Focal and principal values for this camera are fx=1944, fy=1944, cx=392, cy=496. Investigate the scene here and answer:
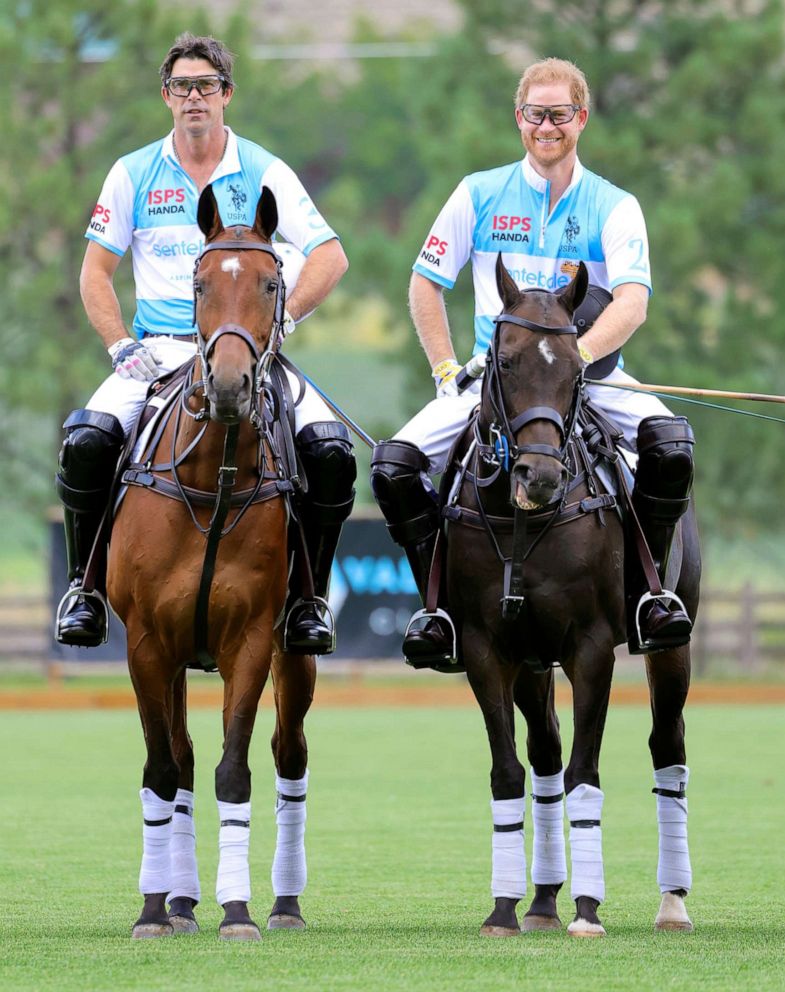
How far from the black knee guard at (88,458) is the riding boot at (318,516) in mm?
725

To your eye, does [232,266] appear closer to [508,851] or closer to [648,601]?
[648,601]

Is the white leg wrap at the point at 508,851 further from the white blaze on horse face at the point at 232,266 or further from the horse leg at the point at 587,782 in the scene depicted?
the white blaze on horse face at the point at 232,266


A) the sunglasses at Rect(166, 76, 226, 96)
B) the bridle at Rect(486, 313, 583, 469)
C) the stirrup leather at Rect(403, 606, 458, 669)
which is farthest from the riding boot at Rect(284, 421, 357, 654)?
the sunglasses at Rect(166, 76, 226, 96)

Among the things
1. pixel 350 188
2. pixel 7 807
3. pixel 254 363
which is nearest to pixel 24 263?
pixel 350 188

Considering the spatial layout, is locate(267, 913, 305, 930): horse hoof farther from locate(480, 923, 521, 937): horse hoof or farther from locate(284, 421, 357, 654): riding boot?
locate(284, 421, 357, 654): riding boot

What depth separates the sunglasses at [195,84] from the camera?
7.64 m

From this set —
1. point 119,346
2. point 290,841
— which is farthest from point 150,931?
point 119,346

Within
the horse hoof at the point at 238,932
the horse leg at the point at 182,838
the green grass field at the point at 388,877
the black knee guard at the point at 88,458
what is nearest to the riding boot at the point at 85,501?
the black knee guard at the point at 88,458

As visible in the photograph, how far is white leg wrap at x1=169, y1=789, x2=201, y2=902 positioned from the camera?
7395 millimetres

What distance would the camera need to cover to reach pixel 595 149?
24859 millimetres

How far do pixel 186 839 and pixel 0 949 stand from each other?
3.46 ft

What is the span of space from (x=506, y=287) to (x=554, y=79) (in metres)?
1.12

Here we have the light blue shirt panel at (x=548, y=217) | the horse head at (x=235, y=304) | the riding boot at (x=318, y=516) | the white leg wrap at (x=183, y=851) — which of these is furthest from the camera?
the light blue shirt panel at (x=548, y=217)

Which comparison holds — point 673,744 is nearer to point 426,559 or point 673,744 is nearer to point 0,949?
point 426,559
